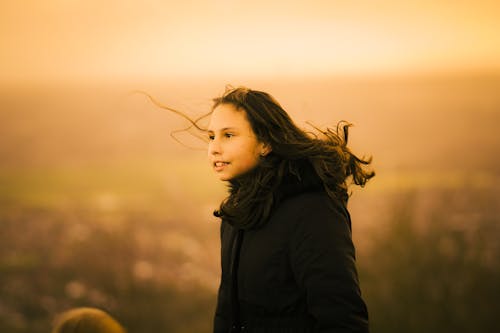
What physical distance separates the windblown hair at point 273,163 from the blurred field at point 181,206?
1947 millimetres

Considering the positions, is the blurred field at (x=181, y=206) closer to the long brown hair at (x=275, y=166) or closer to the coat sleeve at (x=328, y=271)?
the long brown hair at (x=275, y=166)

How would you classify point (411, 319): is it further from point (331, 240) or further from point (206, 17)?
point (331, 240)

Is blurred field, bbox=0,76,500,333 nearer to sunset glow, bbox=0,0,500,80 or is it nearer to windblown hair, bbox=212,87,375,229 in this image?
sunset glow, bbox=0,0,500,80

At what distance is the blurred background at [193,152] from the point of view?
3.29m

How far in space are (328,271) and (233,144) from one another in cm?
40

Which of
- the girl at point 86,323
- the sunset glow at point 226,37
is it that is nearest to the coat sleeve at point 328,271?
the girl at point 86,323

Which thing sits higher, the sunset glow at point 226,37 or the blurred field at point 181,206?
the sunset glow at point 226,37

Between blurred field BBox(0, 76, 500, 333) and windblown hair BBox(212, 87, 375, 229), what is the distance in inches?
76.7

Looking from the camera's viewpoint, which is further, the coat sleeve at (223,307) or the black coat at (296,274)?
the coat sleeve at (223,307)

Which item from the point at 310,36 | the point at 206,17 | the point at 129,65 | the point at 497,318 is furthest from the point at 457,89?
the point at 129,65

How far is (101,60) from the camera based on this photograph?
347cm

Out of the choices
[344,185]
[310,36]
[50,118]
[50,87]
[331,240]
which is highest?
[310,36]

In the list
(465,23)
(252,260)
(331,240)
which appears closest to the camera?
A: (331,240)

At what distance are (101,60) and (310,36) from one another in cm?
141
